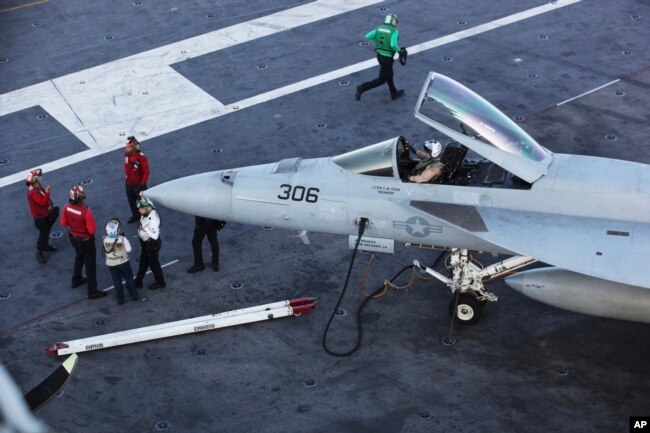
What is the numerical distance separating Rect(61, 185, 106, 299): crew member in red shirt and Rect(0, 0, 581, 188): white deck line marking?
4.07 metres

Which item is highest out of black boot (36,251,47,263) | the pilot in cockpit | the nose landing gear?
the pilot in cockpit

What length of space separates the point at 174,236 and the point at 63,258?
6.11ft

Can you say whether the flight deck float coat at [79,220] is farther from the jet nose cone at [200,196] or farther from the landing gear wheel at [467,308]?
the landing gear wheel at [467,308]

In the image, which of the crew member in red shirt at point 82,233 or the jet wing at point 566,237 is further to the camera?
the crew member in red shirt at point 82,233

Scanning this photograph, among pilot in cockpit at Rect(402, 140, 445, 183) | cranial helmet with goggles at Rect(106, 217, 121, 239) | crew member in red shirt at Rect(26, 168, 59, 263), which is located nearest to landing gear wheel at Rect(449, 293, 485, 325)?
pilot in cockpit at Rect(402, 140, 445, 183)

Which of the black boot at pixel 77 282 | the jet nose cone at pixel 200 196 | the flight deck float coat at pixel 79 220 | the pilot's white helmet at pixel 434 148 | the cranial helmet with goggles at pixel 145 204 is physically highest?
the pilot's white helmet at pixel 434 148

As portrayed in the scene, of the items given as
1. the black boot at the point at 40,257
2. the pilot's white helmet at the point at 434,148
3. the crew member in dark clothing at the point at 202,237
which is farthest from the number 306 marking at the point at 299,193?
the black boot at the point at 40,257

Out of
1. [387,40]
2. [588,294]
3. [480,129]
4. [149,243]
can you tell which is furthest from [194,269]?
[387,40]

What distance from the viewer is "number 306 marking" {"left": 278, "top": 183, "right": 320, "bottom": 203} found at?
43.0 ft

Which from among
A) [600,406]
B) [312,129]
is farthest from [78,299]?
[600,406]

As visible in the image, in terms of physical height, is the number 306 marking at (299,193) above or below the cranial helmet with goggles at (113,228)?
above

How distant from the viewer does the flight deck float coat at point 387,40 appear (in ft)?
62.5

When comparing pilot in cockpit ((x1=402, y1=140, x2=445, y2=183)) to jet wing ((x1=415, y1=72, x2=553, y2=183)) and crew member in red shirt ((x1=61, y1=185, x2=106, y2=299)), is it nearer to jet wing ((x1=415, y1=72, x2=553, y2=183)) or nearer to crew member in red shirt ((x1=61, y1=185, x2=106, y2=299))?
jet wing ((x1=415, y1=72, x2=553, y2=183))

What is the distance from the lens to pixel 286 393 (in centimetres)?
1238
